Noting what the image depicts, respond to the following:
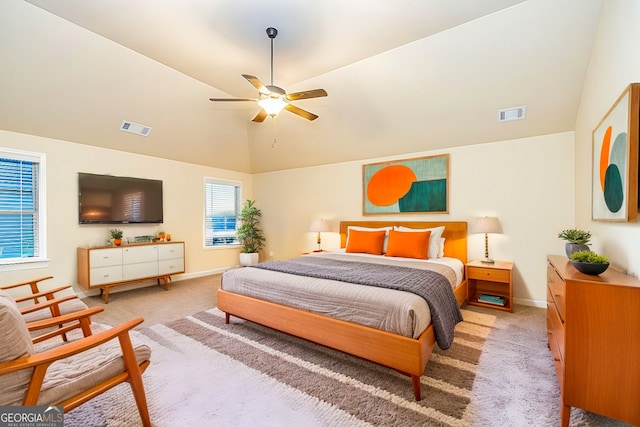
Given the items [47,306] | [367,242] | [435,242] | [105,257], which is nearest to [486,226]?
[435,242]

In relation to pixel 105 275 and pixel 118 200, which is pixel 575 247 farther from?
pixel 118 200

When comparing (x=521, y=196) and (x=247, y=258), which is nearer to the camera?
(x=521, y=196)

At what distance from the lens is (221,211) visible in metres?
6.23

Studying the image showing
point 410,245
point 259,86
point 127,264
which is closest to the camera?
point 259,86

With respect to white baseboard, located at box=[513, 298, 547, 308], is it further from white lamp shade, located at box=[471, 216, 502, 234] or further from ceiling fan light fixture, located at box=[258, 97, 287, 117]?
ceiling fan light fixture, located at box=[258, 97, 287, 117]

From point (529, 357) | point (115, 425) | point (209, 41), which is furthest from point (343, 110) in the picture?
point (115, 425)

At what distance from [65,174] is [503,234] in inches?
254

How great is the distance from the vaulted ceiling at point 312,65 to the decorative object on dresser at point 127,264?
1699 millimetres

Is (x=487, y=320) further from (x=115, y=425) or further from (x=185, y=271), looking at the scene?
(x=185, y=271)

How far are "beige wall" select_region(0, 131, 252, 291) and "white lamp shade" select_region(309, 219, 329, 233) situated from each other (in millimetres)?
2396

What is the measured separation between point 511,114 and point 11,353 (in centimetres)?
485

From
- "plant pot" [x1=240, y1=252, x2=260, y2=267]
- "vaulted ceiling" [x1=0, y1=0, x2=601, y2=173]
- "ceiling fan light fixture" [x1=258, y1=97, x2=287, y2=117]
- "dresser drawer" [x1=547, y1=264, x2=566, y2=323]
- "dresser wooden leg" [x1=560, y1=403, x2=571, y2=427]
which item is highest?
"vaulted ceiling" [x1=0, y1=0, x2=601, y2=173]

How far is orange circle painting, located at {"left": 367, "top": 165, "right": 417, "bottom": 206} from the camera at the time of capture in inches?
184

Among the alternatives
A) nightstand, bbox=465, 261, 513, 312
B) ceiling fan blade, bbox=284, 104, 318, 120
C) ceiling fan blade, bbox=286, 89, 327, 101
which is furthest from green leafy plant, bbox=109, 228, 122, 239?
nightstand, bbox=465, 261, 513, 312
